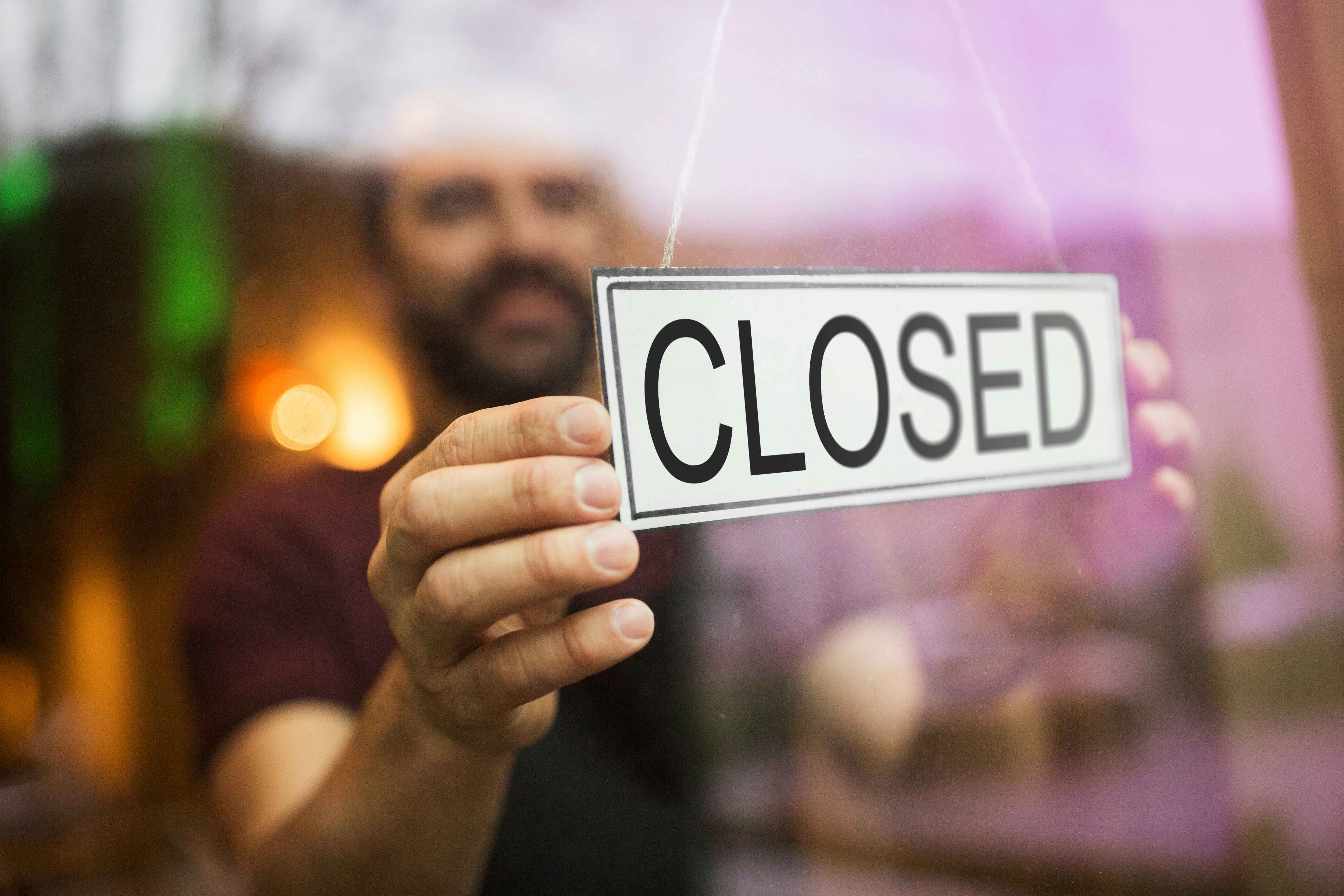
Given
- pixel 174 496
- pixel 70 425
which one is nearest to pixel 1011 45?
pixel 70 425

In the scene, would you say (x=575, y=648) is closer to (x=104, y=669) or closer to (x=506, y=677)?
(x=506, y=677)

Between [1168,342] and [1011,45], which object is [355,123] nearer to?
[1011,45]

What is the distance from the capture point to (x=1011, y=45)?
451 millimetres

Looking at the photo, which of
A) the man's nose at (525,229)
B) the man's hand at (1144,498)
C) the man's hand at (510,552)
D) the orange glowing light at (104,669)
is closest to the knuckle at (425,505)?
the man's hand at (510,552)

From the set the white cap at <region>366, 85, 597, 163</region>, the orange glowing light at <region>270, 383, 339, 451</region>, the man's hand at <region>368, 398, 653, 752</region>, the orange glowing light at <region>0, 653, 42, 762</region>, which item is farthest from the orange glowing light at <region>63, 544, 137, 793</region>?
the man's hand at <region>368, 398, 653, 752</region>

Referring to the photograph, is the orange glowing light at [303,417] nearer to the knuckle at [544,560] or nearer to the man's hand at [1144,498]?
the knuckle at [544,560]

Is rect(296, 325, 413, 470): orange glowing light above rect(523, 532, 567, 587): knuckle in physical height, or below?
above

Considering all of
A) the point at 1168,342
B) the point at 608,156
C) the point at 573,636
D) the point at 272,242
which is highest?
the point at 272,242

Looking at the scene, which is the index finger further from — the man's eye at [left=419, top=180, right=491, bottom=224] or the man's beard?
the man's eye at [left=419, top=180, right=491, bottom=224]

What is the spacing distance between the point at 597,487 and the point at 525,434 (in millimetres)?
34

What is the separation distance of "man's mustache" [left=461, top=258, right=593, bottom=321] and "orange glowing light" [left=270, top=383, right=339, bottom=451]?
0.75 ft

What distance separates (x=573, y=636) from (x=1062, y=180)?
0.39m

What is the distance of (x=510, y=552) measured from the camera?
28cm

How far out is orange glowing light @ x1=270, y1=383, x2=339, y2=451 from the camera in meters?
0.69
